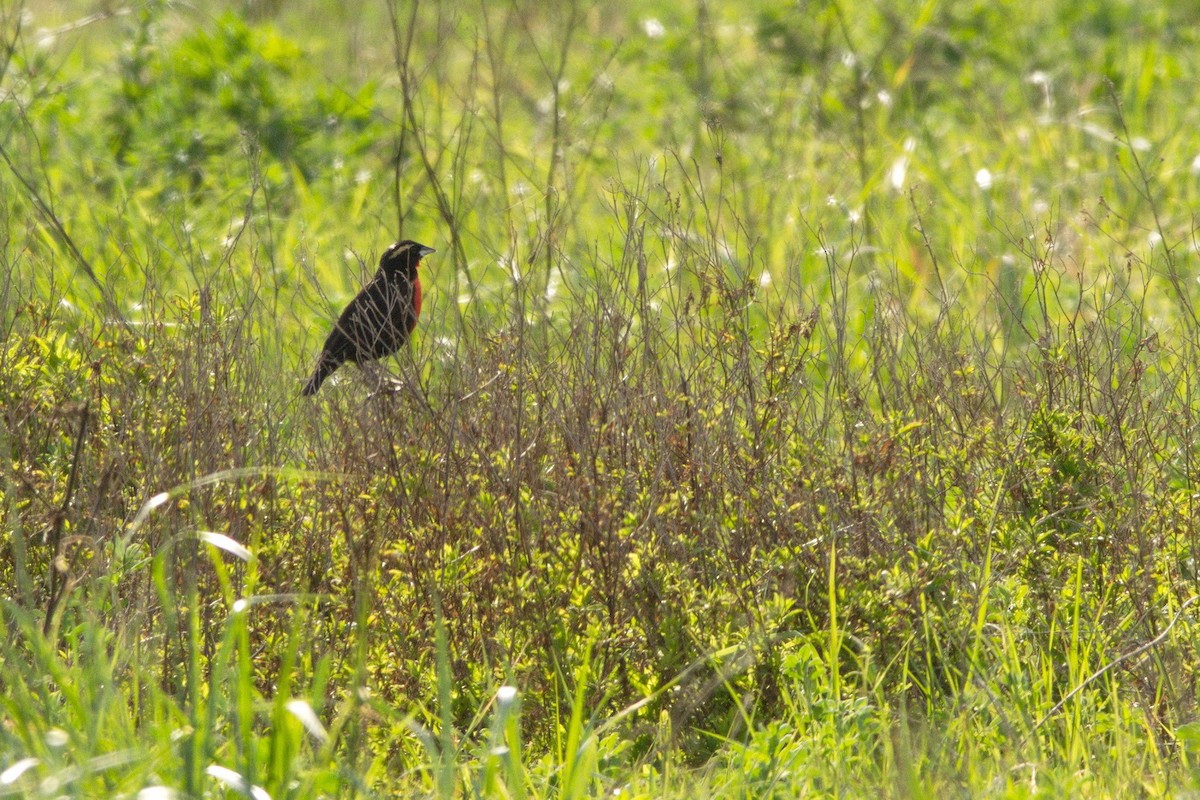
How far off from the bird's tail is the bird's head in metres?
0.80

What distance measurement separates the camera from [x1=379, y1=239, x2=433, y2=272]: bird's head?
19.7 feet

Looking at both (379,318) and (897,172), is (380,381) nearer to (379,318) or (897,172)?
(379,318)

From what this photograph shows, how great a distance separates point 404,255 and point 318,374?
3.67 ft

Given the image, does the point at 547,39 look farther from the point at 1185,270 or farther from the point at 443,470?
the point at 443,470

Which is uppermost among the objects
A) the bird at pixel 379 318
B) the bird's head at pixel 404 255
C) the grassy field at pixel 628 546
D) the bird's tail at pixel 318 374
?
the bird's head at pixel 404 255

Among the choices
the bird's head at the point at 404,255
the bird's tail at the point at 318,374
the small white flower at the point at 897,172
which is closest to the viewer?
the bird's tail at the point at 318,374

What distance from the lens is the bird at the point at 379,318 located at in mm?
4301

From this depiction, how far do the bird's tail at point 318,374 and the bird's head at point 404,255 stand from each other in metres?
0.80

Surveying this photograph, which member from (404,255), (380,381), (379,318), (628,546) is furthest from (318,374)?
(628,546)

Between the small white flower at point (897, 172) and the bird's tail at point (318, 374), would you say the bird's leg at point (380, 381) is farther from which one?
the small white flower at point (897, 172)

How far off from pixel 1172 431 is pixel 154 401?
2703 mm

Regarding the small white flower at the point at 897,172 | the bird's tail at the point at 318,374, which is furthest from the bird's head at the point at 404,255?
the small white flower at the point at 897,172

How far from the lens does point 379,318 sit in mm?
4945

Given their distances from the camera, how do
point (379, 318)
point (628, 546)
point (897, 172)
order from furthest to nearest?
point (897, 172) → point (379, 318) → point (628, 546)
